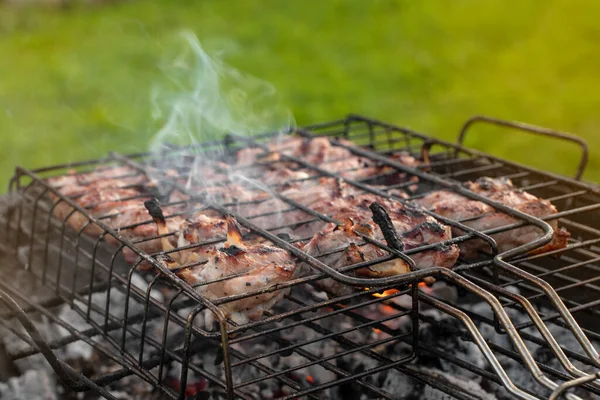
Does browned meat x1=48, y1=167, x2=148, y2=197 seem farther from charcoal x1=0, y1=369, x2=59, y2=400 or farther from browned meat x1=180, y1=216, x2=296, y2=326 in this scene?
browned meat x1=180, y1=216, x2=296, y2=326

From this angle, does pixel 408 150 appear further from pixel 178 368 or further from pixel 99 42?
pixel 99 42

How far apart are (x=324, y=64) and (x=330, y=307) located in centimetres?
753

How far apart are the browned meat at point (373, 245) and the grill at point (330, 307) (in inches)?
2.6

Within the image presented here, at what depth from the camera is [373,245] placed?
2.78m

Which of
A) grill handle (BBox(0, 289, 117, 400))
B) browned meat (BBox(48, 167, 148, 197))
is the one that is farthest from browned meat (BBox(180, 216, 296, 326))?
browned meat (BBox(48, 167, 148, 197))

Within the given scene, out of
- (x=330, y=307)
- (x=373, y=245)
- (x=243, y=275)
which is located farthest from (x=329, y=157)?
(x=243, y=275)

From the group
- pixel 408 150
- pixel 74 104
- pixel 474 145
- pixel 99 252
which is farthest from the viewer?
pixel 74 104

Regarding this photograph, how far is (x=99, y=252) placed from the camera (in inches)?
159

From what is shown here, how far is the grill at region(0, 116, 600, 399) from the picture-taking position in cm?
254

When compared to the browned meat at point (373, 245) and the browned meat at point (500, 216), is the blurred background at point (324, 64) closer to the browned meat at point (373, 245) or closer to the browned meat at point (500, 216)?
the browned meat at point (500, 216)

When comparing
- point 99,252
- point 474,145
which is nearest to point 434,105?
point 474,145

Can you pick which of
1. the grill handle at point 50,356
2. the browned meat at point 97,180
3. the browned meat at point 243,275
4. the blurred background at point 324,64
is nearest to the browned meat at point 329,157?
the browned meat at point 97,180

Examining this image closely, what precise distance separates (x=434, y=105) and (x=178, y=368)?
6.34m

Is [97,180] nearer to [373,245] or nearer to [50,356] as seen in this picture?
[50,356]
